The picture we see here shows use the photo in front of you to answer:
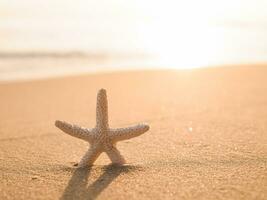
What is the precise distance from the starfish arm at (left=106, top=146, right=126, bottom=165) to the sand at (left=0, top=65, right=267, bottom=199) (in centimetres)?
6

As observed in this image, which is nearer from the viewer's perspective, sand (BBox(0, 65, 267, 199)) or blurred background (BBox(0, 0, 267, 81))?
sand (BBox(0, 65, 267, 199))

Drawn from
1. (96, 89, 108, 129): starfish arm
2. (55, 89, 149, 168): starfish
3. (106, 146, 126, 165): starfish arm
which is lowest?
(106, 146, 126, 165): starfish arm

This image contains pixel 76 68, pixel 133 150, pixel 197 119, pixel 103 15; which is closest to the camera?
pixel 133 150

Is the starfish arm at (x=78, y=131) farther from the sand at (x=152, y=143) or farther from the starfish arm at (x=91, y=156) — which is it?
the sand at (x=152, y=143)

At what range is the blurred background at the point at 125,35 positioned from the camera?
33.0ft

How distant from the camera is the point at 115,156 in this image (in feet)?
9.36

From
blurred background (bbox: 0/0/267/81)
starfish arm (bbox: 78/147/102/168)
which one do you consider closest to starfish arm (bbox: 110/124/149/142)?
starfish arm (bbox: 78/147/102/168)

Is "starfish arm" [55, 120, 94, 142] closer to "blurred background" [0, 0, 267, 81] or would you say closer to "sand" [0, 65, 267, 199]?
"sand" [0, 65, 267, 199]

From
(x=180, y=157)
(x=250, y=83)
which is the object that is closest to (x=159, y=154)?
(x=180, y=157)

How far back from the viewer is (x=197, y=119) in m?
4.29

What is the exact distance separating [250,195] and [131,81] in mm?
5039

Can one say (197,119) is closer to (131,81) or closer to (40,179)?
(40,179)

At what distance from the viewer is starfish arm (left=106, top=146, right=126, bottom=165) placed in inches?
112

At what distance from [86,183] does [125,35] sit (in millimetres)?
12480
